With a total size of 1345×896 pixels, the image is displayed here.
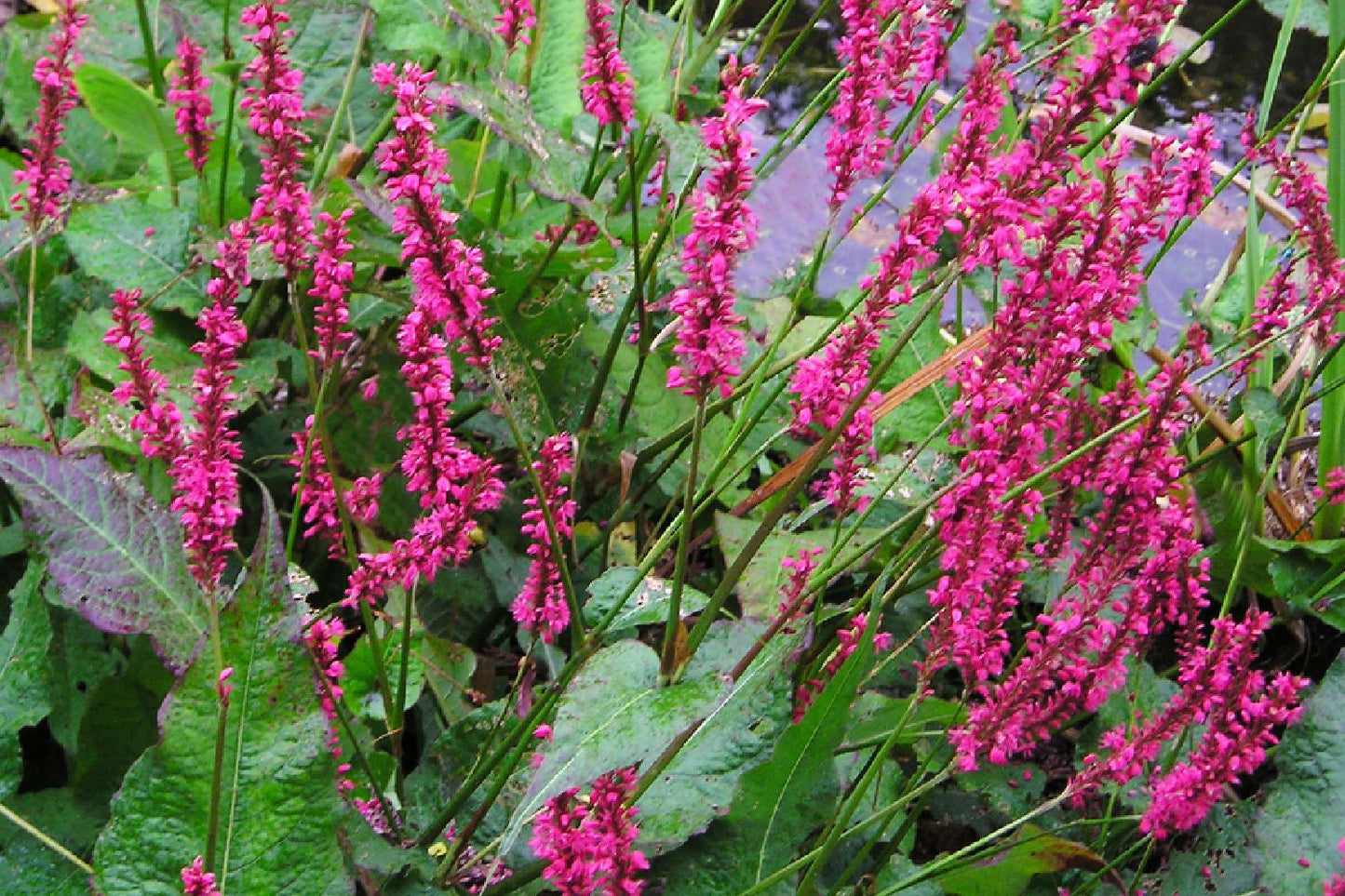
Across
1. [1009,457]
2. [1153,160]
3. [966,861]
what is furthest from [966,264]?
[966,861]

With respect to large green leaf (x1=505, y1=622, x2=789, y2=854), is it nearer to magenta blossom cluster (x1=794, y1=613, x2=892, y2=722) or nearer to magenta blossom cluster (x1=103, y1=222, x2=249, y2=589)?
magenta blossom cluster (x1=794, y1=613, x2=892, y2=722)

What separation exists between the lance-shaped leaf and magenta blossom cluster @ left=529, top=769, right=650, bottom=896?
35 centimetres

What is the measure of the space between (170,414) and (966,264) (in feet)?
2.30

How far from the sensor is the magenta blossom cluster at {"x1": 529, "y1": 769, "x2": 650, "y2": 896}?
1043mm

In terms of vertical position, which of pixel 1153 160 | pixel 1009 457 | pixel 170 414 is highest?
pixel 1153 160

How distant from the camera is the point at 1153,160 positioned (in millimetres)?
1377

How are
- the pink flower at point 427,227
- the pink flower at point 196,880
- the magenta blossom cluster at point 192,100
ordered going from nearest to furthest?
the pink flower at point 196,880, the pink flower at point 427,227, the magenta blossom cluster at point 192,100

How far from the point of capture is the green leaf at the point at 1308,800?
4.99 feet

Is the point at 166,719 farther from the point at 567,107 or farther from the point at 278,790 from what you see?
the point at 567,107

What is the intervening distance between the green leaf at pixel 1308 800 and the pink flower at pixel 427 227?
1081 mm

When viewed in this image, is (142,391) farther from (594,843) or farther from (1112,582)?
(1112,582)

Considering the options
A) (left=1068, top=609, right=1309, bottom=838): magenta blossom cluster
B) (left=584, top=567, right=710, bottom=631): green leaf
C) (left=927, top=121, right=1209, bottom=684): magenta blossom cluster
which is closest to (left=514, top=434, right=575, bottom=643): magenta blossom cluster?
(left=584, top=567, right=710, bottom=631): green leaf

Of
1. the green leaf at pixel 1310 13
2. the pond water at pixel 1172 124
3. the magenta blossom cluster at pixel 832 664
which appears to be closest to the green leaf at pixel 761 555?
the magenta blossom cluster at pixel 832 664

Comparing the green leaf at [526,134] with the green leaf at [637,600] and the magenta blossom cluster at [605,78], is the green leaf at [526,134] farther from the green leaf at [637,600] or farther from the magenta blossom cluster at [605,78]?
the green leaf at [637,600]
